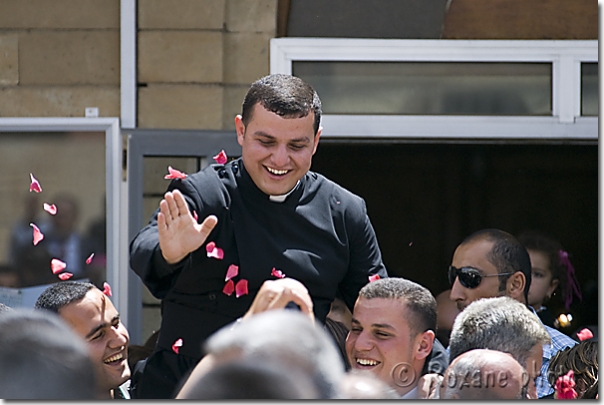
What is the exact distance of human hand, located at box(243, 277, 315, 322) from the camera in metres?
1.81

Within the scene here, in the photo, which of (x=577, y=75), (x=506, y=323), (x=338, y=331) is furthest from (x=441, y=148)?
(x=506, y=323)

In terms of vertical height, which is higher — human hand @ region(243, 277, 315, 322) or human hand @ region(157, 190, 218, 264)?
human hand @ region(157, 190, 218, 264)

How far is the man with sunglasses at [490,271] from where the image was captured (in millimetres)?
3578

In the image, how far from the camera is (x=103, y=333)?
3.04 m

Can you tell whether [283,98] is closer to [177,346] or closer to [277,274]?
[277,274]

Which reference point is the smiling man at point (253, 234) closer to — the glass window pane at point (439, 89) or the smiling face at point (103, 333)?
the smiling face at point (103, 333)

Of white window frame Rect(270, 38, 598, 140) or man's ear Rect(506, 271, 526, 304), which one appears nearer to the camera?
man's ear Rect(506, 271, 526, 304)

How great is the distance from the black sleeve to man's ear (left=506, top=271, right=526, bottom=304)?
692mm

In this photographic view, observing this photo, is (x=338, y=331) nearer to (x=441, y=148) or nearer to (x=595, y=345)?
(x=595, y=345)

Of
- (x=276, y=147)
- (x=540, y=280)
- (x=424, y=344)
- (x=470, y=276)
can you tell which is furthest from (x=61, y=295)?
(x=540, y=280)

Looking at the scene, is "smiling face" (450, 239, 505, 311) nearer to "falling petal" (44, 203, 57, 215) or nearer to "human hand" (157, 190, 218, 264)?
"human hand" (157, 190, 218, 264)

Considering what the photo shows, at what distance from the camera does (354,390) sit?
1683mm

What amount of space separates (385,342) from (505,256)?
2.97ft

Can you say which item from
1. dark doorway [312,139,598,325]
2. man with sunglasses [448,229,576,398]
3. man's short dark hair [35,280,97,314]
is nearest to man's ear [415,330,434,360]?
man with sunglasses [448,229,576,398]
